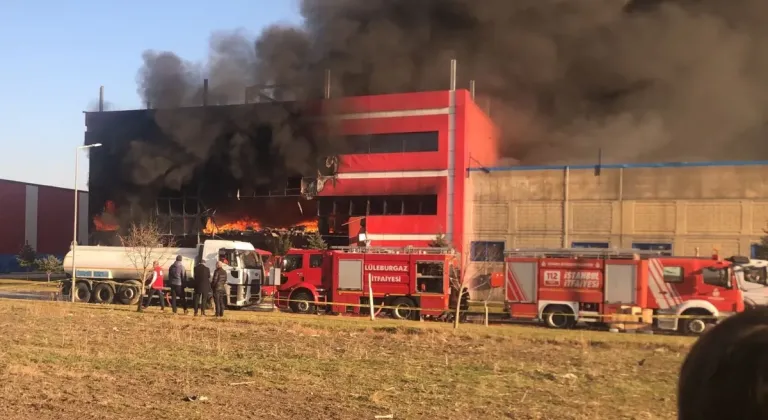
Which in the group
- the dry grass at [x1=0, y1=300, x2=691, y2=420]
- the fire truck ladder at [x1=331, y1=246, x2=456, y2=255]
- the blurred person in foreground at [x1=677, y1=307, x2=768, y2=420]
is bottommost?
the dry grass at [x1=0, y1=300, x2=691, y2=420]

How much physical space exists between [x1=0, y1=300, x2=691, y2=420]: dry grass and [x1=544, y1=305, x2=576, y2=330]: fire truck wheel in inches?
160

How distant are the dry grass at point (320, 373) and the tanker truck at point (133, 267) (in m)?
8.95

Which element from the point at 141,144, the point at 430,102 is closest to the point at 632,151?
the point at 430,102

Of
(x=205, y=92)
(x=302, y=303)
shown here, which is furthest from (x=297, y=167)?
(x=302, y=303)

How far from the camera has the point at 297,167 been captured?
37.3 meters

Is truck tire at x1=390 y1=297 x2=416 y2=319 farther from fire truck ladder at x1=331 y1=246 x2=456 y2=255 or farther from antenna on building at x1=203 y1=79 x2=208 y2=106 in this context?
antenna on building at x1=203 y1=79 x2=208 y2=106

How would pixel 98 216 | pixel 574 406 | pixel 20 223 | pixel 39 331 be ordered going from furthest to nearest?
pixel 20 223 < pixel 98 216 < pixel 39 331 < pixel 574 406

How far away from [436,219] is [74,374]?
26700 mm

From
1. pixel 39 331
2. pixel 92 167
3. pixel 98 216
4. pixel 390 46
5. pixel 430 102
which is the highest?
pixel 390 46

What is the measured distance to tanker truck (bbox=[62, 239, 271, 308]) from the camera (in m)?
22.9

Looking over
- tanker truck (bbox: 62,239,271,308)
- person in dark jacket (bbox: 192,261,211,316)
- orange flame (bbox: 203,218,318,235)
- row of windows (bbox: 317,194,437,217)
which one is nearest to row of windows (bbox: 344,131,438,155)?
row of windows (bbox: 317,194,437,217)

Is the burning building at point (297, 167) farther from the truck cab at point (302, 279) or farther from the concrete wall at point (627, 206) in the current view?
the truck cab at point (302, 279)

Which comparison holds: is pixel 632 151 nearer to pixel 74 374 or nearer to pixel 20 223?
pixel 74 374

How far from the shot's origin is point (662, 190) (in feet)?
103
